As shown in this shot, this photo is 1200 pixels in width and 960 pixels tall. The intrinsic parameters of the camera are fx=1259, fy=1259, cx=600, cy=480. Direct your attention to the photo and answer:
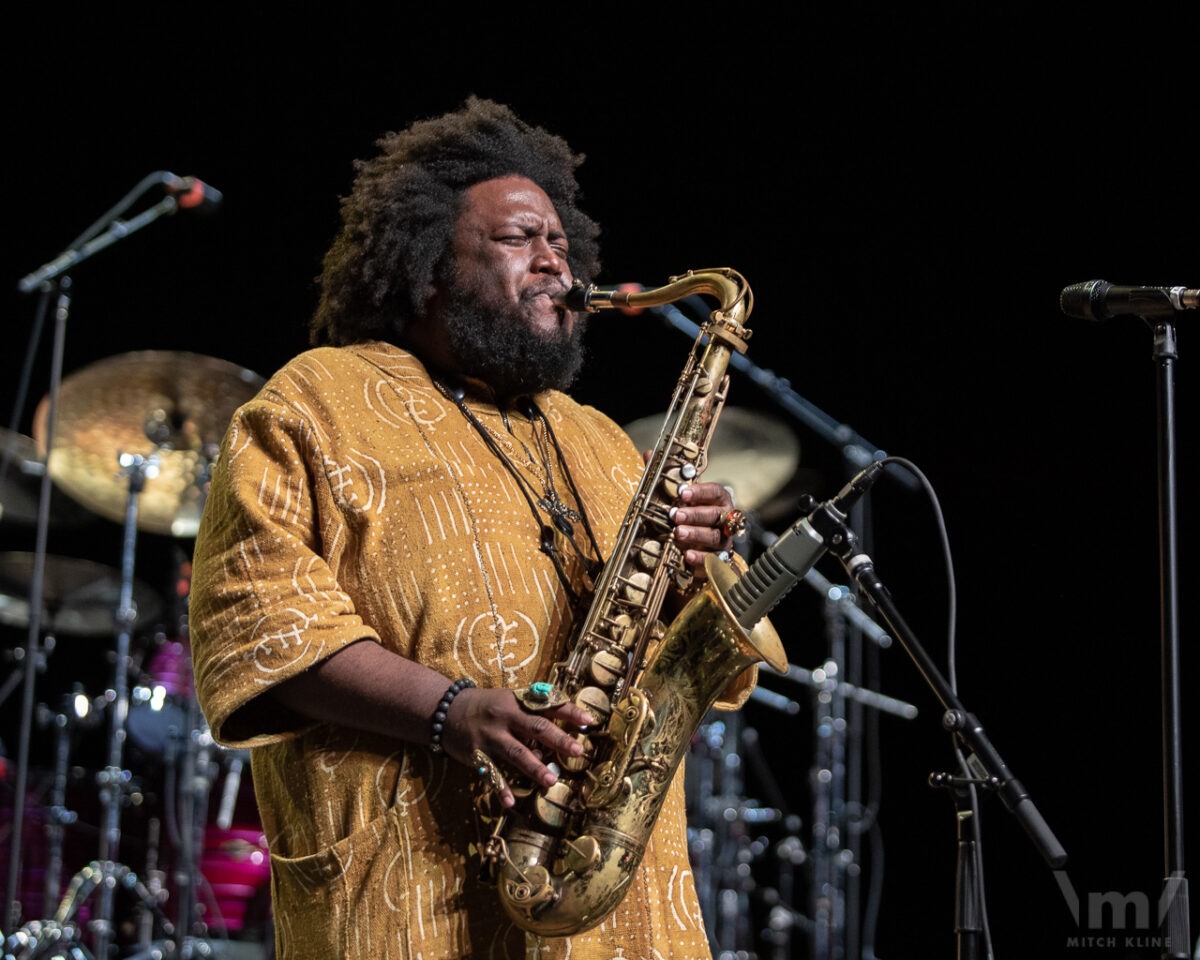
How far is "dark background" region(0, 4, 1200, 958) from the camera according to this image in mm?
5836

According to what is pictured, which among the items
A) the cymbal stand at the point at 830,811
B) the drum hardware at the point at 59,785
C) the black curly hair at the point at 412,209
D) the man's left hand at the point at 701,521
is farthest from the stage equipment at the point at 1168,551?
the drum hardware at the point at 59,785

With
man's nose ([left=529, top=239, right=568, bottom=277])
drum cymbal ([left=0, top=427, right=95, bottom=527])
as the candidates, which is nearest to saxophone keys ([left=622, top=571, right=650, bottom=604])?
man's nose ([left=529, top=239, right=568, bottom=277])

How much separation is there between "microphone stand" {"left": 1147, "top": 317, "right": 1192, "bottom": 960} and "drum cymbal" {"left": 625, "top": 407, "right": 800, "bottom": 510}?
4.29 m

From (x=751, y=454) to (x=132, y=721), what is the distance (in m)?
3.66

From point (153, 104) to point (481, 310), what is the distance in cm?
434

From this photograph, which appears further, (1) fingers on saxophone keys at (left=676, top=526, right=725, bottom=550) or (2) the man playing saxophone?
(1) fingers on saxophone keys at (left=676, top=526, right=725, bottom=550)

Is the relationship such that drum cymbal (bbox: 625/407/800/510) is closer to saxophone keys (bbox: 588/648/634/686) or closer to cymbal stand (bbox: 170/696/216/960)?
cymbal stand (bbox: 170/696/216/960)

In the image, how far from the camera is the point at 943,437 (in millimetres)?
6910

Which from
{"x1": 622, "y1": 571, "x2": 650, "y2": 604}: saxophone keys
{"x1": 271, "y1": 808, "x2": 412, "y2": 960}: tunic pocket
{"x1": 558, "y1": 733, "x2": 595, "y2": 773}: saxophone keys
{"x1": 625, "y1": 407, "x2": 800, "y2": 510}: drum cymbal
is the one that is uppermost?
{"x1": 625, "y1": 407, "x2": 800, "y2": 510}: drum cymbal

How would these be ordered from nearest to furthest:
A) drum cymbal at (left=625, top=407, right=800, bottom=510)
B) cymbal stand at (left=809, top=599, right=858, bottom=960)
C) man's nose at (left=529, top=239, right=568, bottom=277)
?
1. man's nose at (left=529, top=239, right=568, bottom=277)
2. cymbal stand at (left=809, top=599, right=858, bottom=960)
3. drum cymbal at (left=625, top=407, right=800, bottom=510)

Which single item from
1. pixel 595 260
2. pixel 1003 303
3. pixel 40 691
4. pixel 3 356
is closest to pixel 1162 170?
pixel 1003 303

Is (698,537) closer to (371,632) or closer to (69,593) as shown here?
(371,632)

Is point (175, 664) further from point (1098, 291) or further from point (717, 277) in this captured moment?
point (1098, 291)

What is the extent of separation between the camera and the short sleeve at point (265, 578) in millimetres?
2180
